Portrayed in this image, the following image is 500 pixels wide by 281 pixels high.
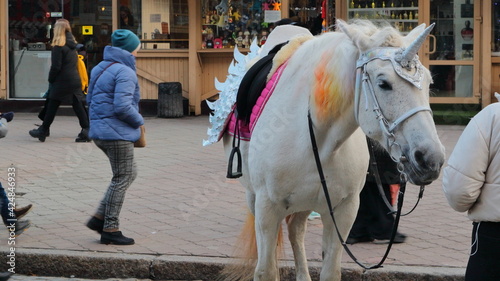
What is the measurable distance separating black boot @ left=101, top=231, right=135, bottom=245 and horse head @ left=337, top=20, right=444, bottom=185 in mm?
3349

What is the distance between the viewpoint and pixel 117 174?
23.2 ft

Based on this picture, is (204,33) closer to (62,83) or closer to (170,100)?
(170,100)

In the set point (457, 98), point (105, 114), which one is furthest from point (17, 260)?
point (457, 98)

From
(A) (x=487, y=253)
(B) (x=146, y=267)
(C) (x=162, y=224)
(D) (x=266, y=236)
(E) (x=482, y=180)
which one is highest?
(E) (x=482, y=180)

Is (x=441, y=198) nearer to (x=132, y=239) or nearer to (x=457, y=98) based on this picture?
(x=132, y=239)

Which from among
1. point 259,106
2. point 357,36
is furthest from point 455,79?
point 357,36

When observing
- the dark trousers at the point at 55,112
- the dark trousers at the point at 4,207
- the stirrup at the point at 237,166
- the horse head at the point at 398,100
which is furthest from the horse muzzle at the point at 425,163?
the dark trousers at the point at 55,112

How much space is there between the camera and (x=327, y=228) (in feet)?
16.8

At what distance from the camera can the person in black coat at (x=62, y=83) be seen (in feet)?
43.8

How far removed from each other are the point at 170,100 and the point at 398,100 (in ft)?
41.2

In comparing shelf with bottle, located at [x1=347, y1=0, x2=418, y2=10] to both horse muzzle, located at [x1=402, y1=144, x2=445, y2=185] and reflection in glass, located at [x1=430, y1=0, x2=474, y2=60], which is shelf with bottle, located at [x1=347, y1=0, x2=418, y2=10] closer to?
reflection in glass, located at [x1=430, y1=0, x2=474, y2=60]

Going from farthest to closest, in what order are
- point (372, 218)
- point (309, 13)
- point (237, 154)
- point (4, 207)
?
point (309, 13) → point (4, 207) → point (372, 218) → point (237, 154)

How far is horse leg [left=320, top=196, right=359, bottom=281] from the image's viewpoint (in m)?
4.97

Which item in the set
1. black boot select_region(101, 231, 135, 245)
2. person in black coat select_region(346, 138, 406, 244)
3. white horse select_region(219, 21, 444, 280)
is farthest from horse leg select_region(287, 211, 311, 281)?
black boot select_region(101, 231, 135, 245)
